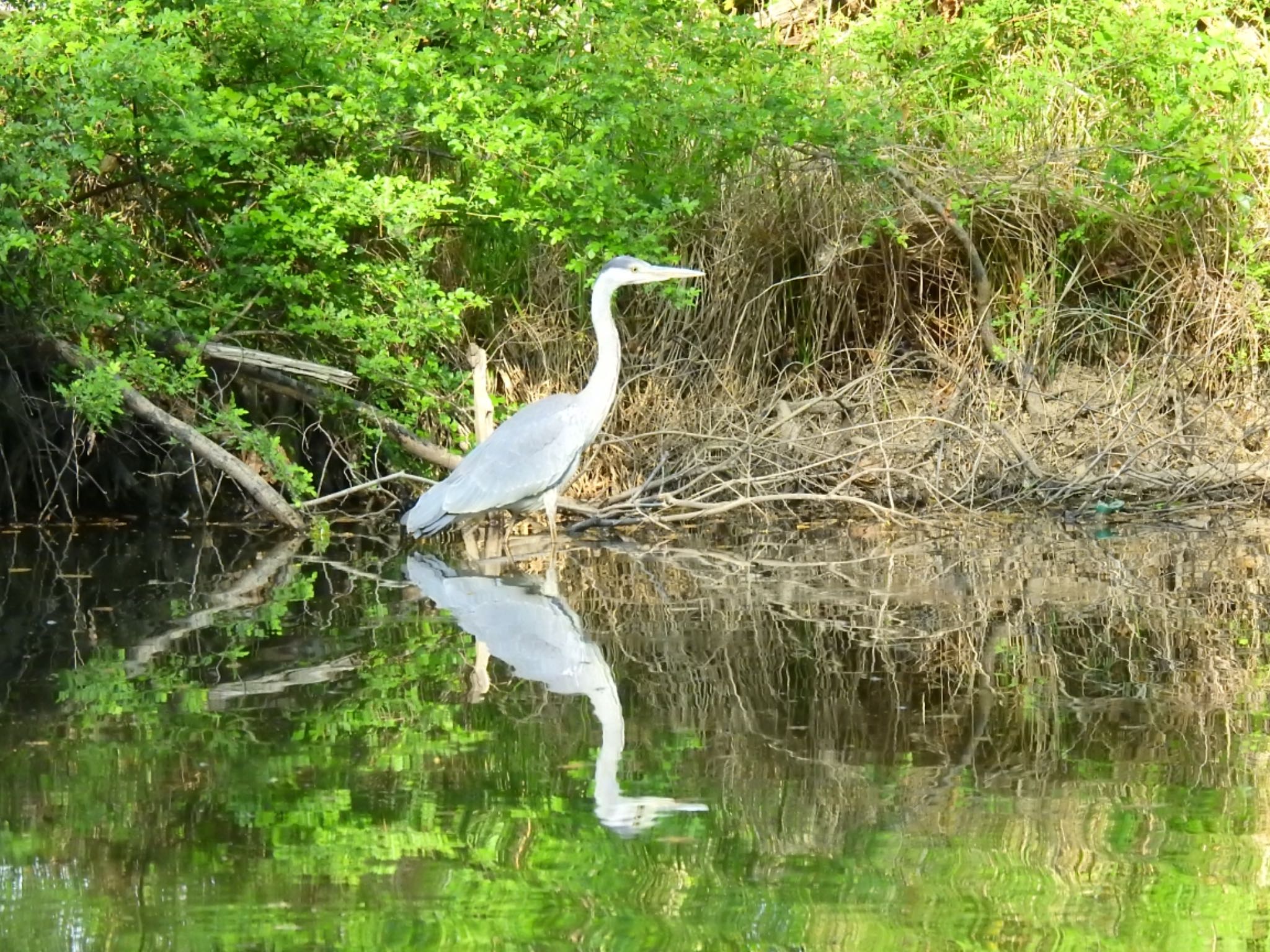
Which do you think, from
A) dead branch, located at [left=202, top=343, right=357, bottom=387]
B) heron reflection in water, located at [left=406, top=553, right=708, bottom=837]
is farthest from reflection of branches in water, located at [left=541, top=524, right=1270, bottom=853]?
dead branch, located at [left=202, top=343, right=357, bottom=387]

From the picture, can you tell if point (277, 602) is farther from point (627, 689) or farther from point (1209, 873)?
point (1209, 873)

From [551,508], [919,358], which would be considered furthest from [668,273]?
[919,358]

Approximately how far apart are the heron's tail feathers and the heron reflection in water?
173 millimetres

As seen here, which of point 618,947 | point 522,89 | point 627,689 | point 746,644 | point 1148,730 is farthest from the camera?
point 522,89

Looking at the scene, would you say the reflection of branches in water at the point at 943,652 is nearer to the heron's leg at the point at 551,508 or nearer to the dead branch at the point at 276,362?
the heron's leg at the point at 551,508

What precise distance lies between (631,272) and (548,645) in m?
3.62

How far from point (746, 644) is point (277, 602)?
7.51 feet

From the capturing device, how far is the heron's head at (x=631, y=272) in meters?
9.19

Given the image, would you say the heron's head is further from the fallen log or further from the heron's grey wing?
the fallen log

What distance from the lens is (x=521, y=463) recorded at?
29.8 feet

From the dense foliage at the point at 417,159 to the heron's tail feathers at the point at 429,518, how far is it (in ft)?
2.92

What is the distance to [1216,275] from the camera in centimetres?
1155

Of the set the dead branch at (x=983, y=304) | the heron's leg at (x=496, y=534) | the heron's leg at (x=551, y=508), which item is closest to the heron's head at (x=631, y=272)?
the heron's leg at (x=551, y=508)

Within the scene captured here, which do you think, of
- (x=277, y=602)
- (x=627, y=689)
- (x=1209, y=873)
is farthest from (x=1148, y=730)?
(x=277, y=602)
